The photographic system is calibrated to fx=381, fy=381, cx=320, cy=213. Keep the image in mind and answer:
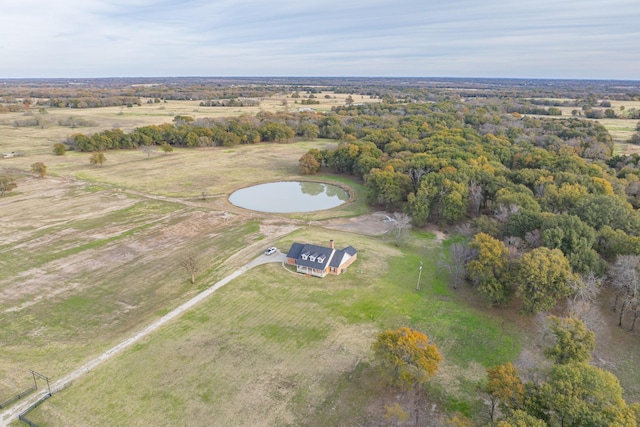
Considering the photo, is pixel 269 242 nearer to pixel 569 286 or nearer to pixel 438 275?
pixel 438 275

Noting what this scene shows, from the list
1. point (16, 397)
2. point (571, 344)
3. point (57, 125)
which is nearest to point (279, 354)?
point (16, 397)

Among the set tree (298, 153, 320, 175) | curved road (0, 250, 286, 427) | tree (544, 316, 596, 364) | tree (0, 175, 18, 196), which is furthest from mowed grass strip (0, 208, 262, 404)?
tree (298, 153, 320, 175)

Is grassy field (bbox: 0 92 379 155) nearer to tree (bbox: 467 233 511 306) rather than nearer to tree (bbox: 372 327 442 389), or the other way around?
tree (bbox: 372 327 442 389)

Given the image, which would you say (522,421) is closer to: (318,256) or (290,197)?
(318,256)

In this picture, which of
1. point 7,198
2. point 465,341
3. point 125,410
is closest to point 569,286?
point 465,341

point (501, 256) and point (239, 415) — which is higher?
point (501, 256)

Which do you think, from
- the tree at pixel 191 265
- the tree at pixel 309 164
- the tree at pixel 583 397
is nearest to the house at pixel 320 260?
the tree at pixel 191 265

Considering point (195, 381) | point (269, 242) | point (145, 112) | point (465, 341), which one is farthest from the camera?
point (145, 112)

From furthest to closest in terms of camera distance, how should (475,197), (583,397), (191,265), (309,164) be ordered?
(309,164), (475,197), (191,265), (583,397)
